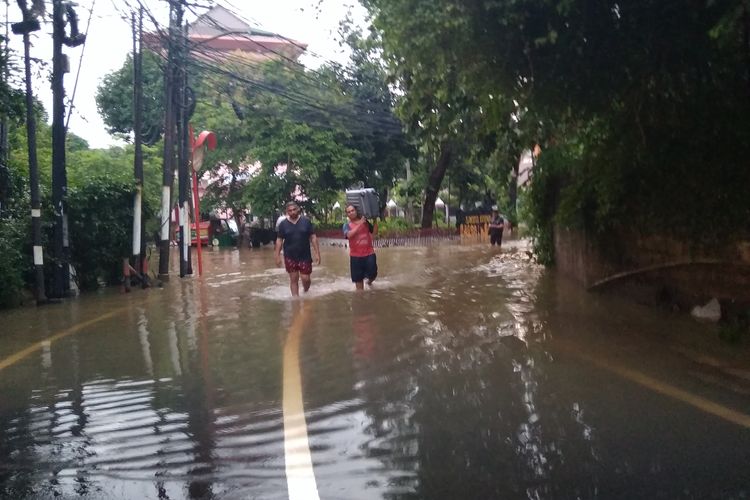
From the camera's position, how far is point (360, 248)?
530 inches

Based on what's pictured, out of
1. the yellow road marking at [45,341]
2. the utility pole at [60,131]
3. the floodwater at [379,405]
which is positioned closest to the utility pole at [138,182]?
the utility pole at [60,131]

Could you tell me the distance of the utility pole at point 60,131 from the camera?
43.9 ft

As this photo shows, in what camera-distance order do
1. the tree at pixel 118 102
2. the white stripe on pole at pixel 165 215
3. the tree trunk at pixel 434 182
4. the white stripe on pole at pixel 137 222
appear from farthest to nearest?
the tree at pixel 118 102 → the tree trunk at pixel 434 182 → the white stripe on pole at pixel 165 215 → the white stripe on pole at pixel 137 222

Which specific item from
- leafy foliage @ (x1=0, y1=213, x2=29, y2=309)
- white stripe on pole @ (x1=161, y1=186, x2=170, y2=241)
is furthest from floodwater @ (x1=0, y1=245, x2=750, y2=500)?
white stripe on pole @ (x1=161, y1=186, x2=170, y2=241)

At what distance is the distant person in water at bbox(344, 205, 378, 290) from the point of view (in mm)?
13300

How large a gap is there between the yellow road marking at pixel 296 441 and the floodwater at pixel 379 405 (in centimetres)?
2

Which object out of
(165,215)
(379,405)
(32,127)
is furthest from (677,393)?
(165,215)

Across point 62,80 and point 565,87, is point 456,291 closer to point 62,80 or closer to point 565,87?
point 565,87

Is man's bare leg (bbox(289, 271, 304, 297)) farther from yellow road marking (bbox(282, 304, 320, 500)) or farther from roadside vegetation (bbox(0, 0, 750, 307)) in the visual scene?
yellow road marking (bbox(282, 304, 320, 500))

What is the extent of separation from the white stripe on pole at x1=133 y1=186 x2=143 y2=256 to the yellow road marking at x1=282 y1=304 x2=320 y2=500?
838 centimetres

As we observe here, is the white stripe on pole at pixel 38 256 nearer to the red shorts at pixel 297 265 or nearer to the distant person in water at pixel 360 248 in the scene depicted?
the red shorts at pixel 297 265

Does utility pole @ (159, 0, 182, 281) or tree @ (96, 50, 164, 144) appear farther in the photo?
tree @ (96, 50, 164, 144)

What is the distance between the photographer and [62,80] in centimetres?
1359

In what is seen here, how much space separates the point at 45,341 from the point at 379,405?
522 centimetres
